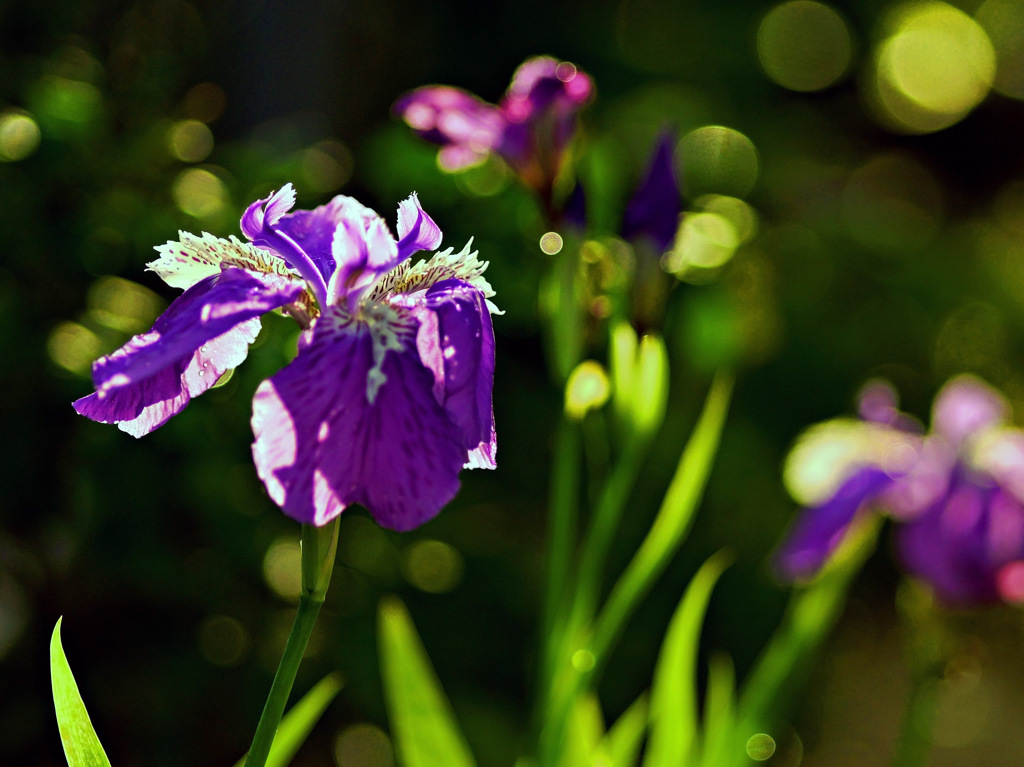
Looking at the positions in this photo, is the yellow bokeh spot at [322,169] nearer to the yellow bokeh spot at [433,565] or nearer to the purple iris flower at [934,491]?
the yellow bokeh spot at [433,565]

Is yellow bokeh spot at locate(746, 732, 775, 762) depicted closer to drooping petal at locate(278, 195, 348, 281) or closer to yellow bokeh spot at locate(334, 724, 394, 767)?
yellow bokeh spot at locate(334, 724, 394, 767)

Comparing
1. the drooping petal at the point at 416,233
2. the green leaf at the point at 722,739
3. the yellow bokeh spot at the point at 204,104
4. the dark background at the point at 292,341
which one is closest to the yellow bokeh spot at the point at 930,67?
the dark background at the point at 292,341

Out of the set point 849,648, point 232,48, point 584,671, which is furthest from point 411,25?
point 849,648

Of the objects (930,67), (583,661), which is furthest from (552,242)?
(930,67)

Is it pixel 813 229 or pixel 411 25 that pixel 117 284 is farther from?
pixel 813 229

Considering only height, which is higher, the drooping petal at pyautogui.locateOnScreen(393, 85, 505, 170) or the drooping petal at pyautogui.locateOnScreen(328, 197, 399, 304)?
the drooping petal at pyautogui.locateOnScreen(328, 197, 399, 304)

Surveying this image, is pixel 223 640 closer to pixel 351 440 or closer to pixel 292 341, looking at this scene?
Answer: pixel 292 341

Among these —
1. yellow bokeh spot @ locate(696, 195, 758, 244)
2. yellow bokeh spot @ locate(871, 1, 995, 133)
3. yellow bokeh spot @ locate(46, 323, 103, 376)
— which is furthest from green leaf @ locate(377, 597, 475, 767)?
yellow bokeh spot @ locate(871, 1, 995, 133)
